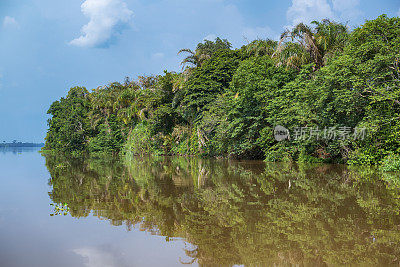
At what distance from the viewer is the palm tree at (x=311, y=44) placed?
14875mm

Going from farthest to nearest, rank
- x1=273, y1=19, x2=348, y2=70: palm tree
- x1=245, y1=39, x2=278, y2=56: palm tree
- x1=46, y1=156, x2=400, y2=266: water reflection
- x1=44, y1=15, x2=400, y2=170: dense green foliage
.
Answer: x1=245, y1=39, x2=278, y2=56: palm tree
x1=273, y1=19, x2=348, y2=70: palm tree
x1=44, y1=15, x2=400, y2=170: dense green foliage
x1=46, y1=156, x2=400, y2=266: water reflection

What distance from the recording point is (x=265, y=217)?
417 cm

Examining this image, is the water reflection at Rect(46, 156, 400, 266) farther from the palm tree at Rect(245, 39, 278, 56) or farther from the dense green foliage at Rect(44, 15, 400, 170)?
the palm tree at Rect(245, 39, 278, 56)

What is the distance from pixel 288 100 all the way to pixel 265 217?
1095 centimetres

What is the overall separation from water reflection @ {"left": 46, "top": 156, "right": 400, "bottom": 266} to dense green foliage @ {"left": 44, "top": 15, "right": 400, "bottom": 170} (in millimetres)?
4991

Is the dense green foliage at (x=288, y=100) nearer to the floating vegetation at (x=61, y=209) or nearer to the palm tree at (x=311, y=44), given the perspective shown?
the palm tree at (x=311, y=44)

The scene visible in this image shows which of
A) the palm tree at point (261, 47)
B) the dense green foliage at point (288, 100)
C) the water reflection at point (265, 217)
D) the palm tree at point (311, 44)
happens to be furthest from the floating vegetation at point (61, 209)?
the palm tree at point (261, 47)

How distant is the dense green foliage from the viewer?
10742 mm

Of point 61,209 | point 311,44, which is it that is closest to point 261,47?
point 311,44

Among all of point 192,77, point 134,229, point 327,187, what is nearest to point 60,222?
point 134,229

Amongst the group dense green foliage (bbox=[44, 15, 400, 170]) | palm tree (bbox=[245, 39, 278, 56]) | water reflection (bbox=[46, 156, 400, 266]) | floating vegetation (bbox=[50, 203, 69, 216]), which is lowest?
floating vegetation (bbox=[50, 203, 69, 216])

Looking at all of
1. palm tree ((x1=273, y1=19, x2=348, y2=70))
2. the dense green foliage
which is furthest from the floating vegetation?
palm tree ((x1=273, y1=19, x2=348, y2=70))

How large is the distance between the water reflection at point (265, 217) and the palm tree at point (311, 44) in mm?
9673

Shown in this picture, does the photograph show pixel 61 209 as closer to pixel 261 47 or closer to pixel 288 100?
pixel 288 100
